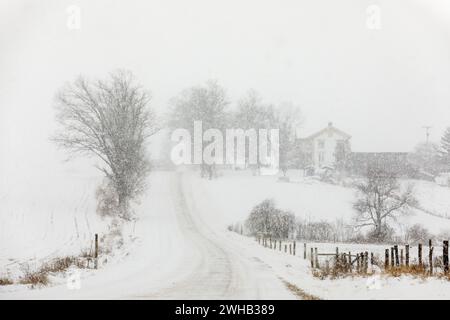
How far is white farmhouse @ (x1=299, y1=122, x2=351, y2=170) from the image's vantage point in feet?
303

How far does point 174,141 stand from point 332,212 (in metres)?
37.7

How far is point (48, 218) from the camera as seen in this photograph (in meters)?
39.4

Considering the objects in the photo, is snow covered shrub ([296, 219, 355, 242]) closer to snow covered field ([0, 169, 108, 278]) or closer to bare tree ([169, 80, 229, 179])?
snow covered field ([0, 169, 108, 278])

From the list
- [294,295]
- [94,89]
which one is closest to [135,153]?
[94,89]

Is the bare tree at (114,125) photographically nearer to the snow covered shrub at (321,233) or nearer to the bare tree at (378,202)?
the snow covered shrub at (321,233)

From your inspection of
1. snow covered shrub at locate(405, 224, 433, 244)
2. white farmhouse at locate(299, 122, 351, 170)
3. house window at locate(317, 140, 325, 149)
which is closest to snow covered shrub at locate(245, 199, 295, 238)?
snow covered shrub at locate(405, 224, 433, 244)

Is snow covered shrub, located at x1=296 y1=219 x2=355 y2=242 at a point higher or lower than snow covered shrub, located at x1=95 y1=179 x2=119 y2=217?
lower

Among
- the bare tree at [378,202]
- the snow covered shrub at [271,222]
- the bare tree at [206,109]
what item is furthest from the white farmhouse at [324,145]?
the snow covered shrub at [271,222]

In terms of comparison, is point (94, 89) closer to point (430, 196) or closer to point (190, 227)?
point (190, 227)

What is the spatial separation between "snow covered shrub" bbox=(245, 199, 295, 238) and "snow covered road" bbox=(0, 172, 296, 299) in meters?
4.82

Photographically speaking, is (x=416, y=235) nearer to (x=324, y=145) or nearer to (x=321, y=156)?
(x=324, y=145)

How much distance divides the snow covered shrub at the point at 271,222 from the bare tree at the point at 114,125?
10.1 meters

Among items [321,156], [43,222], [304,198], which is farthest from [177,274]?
[321,156]

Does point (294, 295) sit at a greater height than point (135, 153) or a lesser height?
lesser
